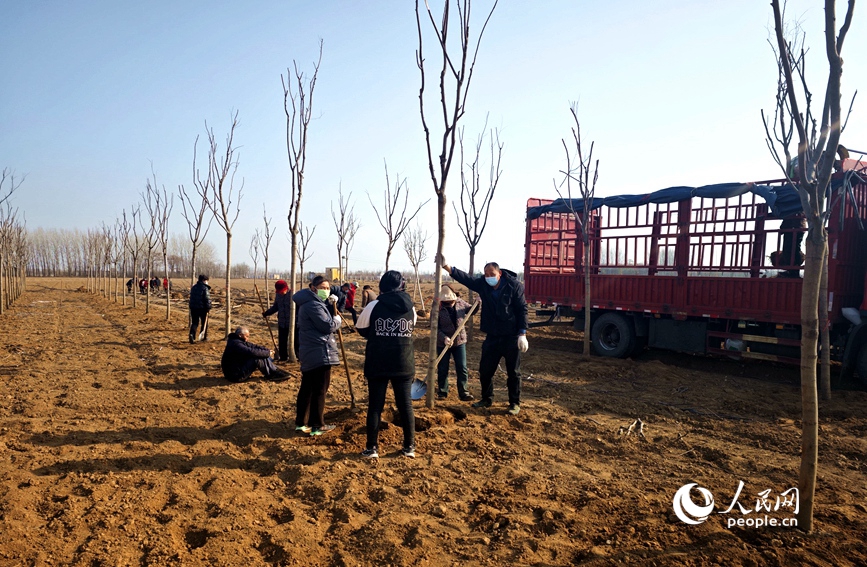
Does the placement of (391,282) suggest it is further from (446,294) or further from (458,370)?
(458,370)

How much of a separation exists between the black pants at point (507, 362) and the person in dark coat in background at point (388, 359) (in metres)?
1.69

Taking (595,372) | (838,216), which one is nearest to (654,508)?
(595,372)

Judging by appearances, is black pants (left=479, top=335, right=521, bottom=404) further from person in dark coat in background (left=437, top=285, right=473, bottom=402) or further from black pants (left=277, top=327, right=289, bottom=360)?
black pants (left=277, top=327, right=289, bottom=360)

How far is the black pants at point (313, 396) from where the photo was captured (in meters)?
4.88

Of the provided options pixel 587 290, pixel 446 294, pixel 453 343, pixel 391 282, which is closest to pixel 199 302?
pixel 446 294

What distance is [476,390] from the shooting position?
7148 millimetres

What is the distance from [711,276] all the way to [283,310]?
22.9 ft

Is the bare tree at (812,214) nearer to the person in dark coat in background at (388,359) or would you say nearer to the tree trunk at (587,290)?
the person in dark coat in background at (388,359)

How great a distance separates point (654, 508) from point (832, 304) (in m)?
5.51

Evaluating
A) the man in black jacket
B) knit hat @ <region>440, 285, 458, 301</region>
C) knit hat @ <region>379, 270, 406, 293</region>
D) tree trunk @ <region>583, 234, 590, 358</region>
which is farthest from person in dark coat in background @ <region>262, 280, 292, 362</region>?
tree trunk @ <region>583, 234, 590, 358</region>

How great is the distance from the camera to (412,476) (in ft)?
12.9

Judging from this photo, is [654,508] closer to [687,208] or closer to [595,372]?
[595,372]

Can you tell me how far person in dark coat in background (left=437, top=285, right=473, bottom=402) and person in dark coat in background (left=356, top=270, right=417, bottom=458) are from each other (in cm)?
203

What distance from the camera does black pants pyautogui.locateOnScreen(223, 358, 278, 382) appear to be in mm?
7074
